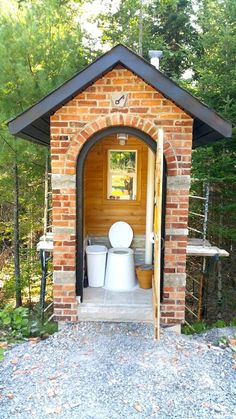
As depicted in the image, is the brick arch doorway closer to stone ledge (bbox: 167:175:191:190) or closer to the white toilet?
stone ledge (bbox: 167:175:191:190)

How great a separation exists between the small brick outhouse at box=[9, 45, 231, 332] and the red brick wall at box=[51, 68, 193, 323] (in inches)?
0.5

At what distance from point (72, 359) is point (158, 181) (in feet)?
7.31

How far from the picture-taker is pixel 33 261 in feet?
28.4

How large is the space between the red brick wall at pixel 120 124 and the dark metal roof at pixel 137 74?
0.16 m

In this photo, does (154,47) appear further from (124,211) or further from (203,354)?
(203,354)

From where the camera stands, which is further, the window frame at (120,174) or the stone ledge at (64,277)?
the window frame at (120,174)

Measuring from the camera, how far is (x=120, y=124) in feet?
14.2

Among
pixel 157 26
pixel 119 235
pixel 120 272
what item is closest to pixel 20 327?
pixel 120 272

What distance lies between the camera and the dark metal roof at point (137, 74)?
3.93 m

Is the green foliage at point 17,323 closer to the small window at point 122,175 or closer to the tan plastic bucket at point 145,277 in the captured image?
the tan plastic bucket at point 145,277

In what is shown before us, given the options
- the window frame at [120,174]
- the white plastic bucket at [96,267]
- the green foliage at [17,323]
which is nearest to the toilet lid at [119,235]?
the window frame at [120,174]

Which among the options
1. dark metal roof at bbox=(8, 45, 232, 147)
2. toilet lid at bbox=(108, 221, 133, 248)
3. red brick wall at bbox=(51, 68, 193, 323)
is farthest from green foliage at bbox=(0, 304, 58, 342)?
dark metal roof at bbox=(8, 45, 232, 147)

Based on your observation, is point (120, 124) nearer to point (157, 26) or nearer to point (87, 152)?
point (87, 152)

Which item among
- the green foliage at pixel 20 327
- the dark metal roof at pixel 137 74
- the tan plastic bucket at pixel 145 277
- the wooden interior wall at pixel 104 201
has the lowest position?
the green foliage at pixel 20 327
